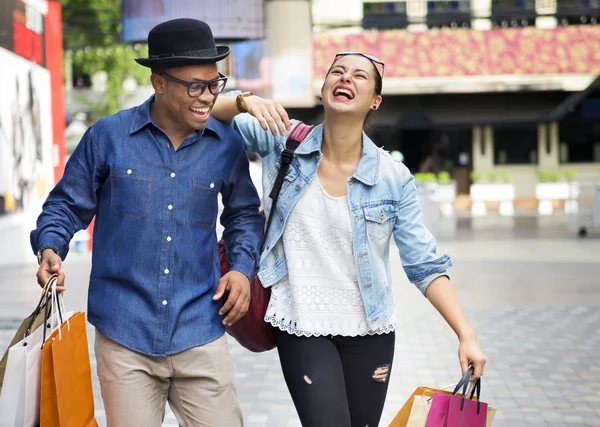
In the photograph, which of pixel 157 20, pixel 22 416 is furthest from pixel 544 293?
pixel 22 416

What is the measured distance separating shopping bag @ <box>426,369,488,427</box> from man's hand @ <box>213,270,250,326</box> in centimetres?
67

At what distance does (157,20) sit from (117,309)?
933 cm

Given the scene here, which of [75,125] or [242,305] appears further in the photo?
[75,125]

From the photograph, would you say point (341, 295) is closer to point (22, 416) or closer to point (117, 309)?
point (117, 309)

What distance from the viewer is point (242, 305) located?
3.17 meters

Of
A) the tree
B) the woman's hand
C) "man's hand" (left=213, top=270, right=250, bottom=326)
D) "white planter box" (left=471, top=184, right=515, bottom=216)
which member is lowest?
"white planter box" (left=471, top=184, right=515, bottom=216)

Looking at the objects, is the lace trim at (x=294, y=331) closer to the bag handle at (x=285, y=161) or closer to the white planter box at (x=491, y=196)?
the bag handle at (x=285, y=161)

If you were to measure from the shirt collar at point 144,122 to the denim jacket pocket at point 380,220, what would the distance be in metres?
0.58

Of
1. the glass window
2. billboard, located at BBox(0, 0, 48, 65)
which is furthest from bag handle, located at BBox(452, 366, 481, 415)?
the glass window

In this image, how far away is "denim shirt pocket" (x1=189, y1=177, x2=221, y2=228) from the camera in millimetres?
3127

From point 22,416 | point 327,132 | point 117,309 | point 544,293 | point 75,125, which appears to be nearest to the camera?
point 22,416

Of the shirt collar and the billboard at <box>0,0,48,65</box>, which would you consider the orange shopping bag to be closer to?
the shirt collar

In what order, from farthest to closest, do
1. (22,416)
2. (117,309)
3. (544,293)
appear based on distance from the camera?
(544,293) → (117,309) → (22,416)

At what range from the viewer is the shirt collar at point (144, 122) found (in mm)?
3141
